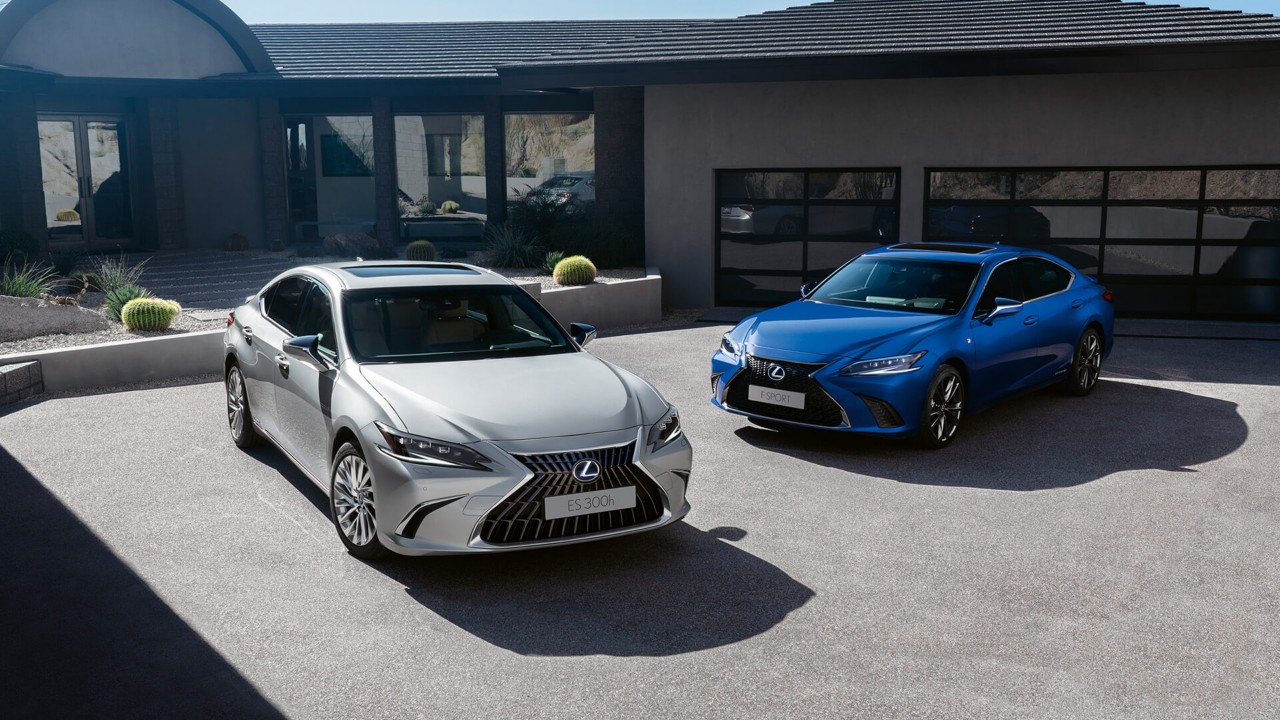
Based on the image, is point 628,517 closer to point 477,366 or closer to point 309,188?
point 477,366

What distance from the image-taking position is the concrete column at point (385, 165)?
21.8m

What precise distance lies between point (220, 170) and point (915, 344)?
1810cm

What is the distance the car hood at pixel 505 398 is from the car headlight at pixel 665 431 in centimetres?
12

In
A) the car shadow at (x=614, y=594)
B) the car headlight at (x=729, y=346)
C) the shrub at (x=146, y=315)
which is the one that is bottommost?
the car shadow at (x=614, y=594)

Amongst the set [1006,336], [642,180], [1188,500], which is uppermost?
[642,180]

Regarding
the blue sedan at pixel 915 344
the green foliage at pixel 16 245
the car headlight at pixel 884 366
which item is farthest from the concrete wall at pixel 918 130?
the green foliage at pixel 16 245

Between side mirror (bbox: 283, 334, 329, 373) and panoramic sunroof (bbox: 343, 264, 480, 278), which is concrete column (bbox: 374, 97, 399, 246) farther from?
side mirror (bbox: 283, 334, 329, 373)

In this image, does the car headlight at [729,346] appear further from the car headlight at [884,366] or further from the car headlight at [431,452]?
the car headlight at [431,452]

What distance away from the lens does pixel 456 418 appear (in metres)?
5.75

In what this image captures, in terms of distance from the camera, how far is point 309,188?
22.7m

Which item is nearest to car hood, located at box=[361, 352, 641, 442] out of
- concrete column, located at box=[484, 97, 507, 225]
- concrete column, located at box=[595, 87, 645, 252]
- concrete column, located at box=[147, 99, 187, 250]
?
concrete column, located at box=[595, 87, 645, 252]

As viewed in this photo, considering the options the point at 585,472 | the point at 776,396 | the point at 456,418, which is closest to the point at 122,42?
the point at 776,396

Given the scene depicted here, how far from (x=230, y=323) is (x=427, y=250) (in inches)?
427

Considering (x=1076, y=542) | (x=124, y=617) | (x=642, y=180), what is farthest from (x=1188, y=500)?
(x=642, y=180)
